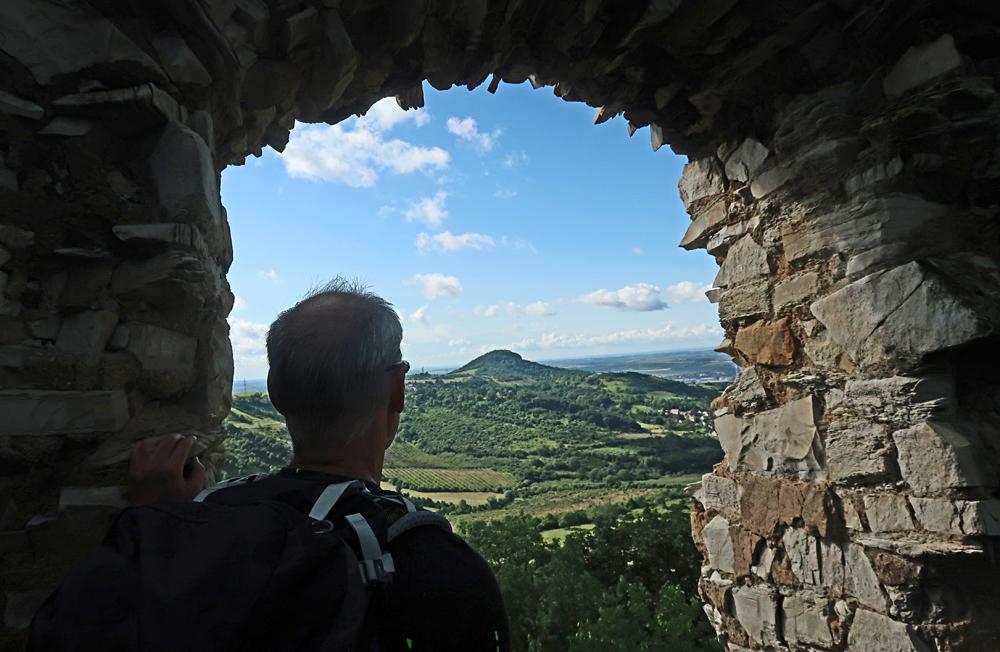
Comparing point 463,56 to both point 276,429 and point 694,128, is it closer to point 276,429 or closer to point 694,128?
point 694,128

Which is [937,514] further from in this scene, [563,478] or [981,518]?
[563,478]

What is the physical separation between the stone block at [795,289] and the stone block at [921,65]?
891 mm

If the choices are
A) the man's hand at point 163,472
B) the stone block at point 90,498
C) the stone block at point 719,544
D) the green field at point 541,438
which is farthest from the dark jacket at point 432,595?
the green field at point 541,438

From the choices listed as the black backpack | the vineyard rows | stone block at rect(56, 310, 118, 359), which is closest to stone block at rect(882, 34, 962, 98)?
the black backpack

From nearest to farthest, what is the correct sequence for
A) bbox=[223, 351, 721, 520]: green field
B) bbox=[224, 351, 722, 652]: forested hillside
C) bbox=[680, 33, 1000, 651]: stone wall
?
bbox=[680, 33, 1000, 651]: stone wall → bbox=[224, 351, 722, 652]: forested hillside → bbox=[223, 351, 721, 520]: green field

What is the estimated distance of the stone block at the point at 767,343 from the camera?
9.47 ft

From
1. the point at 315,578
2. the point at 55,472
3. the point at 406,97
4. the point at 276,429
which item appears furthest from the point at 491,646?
the point at 276,429

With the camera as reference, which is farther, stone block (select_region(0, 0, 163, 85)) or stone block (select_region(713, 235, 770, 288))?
stone block (select_region(713, 235, 770, 288))

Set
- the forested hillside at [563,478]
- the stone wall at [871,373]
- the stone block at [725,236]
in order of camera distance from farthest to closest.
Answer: the forested hillside at [563,478] → the stone block at [725,236] → the stone wall at [871,373]

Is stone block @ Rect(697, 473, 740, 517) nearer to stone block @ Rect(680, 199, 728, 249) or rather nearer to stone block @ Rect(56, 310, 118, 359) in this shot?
stone block @ Rect(680, 199, 728, 249)

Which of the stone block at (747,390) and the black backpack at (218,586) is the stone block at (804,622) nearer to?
the stone block at (747,390)

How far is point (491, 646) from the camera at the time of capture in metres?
0.92

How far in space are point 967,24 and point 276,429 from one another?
7.75m

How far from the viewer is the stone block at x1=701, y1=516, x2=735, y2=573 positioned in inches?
121
